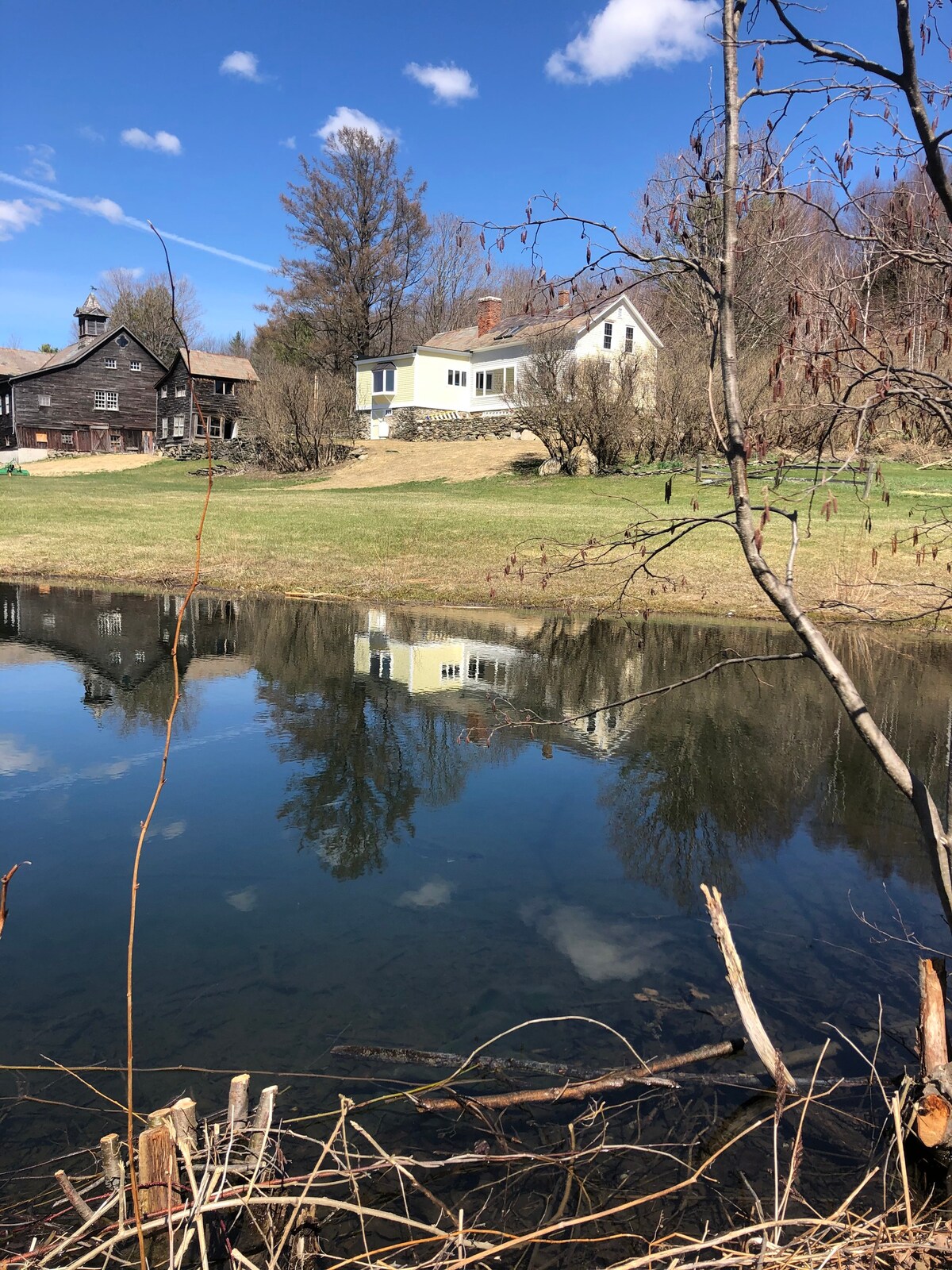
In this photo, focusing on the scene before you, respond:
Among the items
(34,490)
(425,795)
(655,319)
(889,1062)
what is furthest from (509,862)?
(655,319)

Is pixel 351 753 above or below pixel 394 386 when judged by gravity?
below

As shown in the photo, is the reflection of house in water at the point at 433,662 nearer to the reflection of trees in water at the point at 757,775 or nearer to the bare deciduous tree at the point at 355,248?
the reflection of trees in water at the point at 757,775

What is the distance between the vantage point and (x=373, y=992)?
4.38 meters

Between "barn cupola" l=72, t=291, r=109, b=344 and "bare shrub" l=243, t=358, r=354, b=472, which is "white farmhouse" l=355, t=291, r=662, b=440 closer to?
"bare shrub" l=243, t=358, r=354, b=472

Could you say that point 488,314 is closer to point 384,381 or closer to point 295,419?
point 384,381

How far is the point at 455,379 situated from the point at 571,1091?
155 ft

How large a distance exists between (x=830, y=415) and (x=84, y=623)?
11688 mm

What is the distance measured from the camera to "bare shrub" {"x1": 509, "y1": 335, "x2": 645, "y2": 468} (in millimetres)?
29594

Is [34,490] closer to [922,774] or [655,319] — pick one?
[655,319]

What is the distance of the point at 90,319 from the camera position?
57250 millimetres

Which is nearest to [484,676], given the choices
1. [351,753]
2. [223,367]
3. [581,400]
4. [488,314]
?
[351,753]

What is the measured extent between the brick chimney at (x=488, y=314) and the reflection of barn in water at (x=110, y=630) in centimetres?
3565

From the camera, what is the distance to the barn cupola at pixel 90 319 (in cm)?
5691

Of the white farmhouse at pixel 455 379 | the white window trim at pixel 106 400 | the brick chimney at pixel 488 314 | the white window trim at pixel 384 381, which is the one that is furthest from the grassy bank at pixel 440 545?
the white window trim at pixel 106 400
